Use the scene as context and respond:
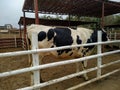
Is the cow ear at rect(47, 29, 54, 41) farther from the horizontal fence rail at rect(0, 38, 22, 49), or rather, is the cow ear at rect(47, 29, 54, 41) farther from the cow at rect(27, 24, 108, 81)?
the horizontal fence rail at rect(0, 38, 22, 49)

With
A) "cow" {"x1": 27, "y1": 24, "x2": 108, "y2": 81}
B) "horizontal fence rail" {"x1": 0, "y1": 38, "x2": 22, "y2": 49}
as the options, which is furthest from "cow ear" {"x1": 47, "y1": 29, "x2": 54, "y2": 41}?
"horizontal fence rail" {"x1": 0, "y1": 38, "x2": 22, "y2": 49}

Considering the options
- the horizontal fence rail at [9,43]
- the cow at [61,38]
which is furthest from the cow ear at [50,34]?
the horizontal fence rail at [9,43]

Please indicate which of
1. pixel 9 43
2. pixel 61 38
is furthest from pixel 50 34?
pixel 9 43

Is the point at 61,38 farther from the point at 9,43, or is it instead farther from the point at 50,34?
the point at 9,43

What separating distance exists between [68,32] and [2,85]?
2.14m

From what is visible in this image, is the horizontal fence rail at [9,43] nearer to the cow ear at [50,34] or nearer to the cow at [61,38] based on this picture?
the cow at [61,38]

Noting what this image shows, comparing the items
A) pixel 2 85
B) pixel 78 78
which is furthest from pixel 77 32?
pixel 2 85

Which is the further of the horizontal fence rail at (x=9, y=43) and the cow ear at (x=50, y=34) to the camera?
the horizontal fence rail at (x=9, y=43)

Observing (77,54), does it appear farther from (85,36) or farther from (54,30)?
(54,30)

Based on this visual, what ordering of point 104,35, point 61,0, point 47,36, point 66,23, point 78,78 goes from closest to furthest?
1. point 47,36
2. point 78,78
3. point 104,35
4. point 61,0
5. point 66,23

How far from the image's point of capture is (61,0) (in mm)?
8531

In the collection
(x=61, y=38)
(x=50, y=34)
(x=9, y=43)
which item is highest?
(x=50, y=34)

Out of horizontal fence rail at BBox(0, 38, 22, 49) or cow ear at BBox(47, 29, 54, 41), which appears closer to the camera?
cow ear at BBox(47, 29, 54, 41)

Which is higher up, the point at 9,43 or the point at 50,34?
the point at 50,34
